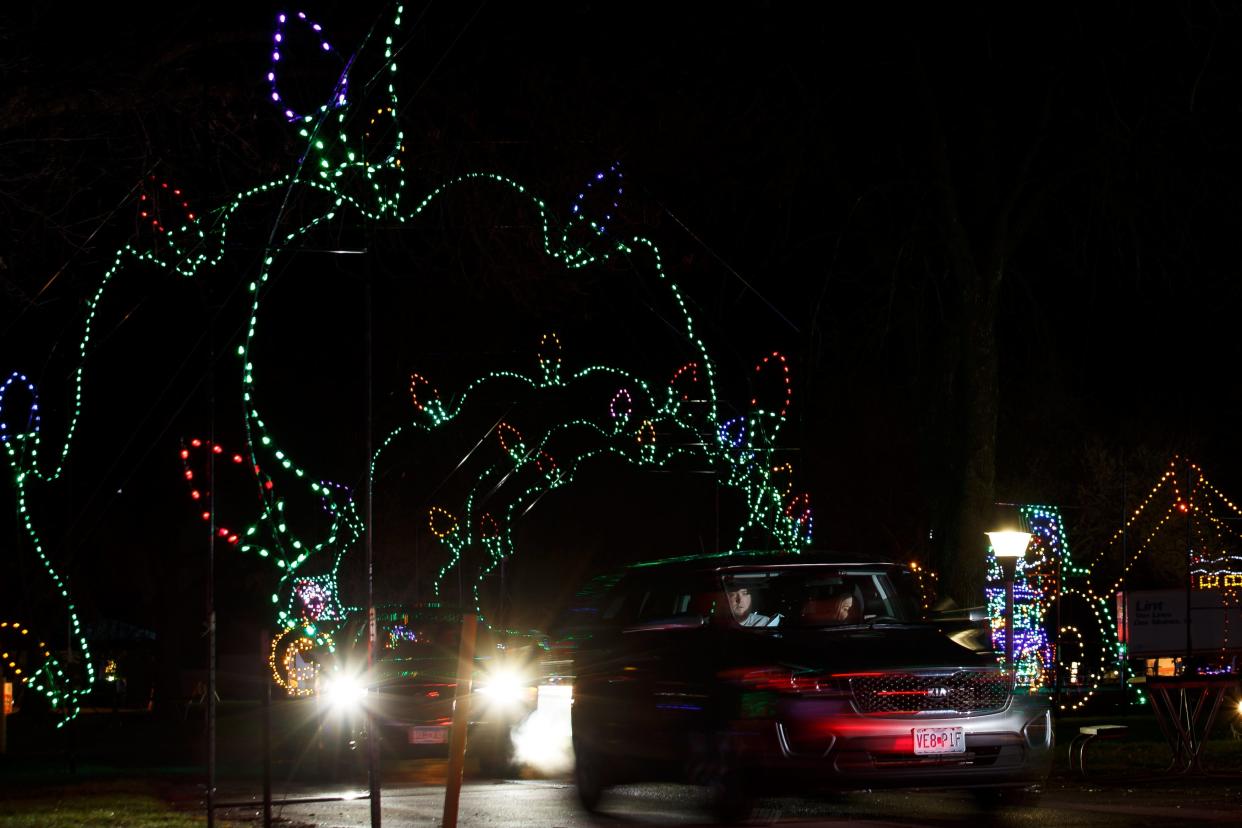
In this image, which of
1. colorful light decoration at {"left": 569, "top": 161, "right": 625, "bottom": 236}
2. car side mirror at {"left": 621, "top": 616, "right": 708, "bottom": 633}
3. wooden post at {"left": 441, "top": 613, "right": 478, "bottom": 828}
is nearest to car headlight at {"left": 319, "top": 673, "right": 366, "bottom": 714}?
colorful light decoration at {"left": 569, "top": 161, "right": 625, "bottom": 236}

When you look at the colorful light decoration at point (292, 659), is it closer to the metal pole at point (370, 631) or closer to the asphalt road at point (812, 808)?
the asphalt road at point (812, 808)

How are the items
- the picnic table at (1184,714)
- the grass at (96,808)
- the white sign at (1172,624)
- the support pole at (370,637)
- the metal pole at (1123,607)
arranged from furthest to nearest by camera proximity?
1. the metal pole at (1123,607)
2. the white sign at (1172,624)
3. the picnic table at (1184,714)
4. the grass at (96,808)
5. the support pole at (370,637)

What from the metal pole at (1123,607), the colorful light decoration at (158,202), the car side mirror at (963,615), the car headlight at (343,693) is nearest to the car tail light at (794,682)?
the car side mirror at (963,615)

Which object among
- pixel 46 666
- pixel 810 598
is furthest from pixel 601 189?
pixel 46 666

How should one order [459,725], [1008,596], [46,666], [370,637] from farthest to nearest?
1. [46,666]
2. [1008,596]
3. [370,637]
4. [459,725]

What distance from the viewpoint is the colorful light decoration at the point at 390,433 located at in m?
15.6

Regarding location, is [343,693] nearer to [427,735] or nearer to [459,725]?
[427,735]

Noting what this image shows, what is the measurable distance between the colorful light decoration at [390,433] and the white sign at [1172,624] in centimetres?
553

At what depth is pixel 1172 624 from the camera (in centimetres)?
2420

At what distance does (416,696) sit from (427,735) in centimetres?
39

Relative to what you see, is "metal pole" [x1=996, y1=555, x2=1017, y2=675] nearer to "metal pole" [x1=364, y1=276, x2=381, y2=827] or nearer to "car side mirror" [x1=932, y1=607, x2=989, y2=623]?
"car side mirror" [x1=932, y1=607, x2=989, y2=623]

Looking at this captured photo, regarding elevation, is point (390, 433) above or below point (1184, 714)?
above

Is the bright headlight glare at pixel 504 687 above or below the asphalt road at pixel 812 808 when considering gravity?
above

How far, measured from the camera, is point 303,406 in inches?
1479
